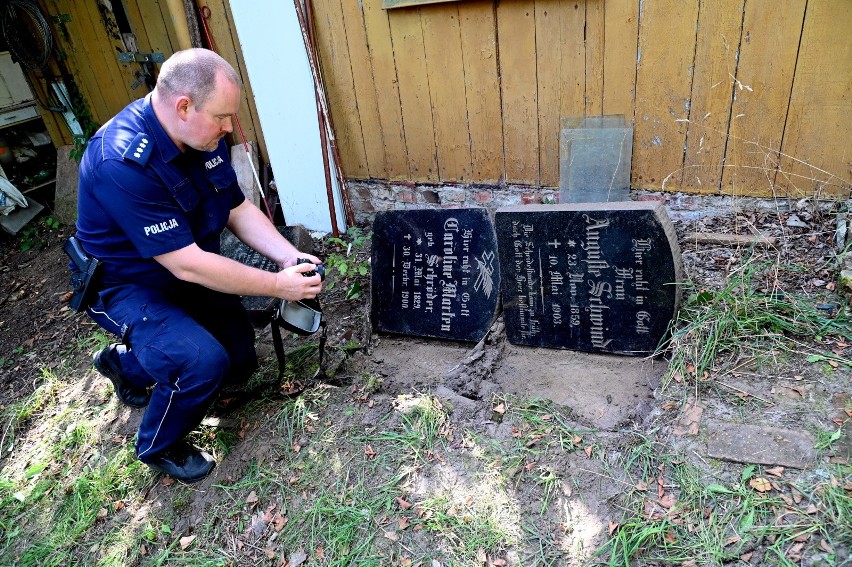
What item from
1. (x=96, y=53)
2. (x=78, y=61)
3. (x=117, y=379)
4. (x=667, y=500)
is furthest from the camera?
(x=78, y=61)

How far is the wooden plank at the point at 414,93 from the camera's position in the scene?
370cm

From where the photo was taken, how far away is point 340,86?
4.13m

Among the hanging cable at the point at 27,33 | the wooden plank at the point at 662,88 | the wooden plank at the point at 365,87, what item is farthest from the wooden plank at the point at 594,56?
the hanging cable at the point at 27,33

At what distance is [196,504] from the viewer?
101 inches

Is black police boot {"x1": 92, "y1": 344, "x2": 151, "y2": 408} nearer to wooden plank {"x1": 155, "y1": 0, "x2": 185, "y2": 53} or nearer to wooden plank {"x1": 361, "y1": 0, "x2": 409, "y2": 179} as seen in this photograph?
wooden plank {"x1": 361, "y1": 0, "x2": 409, "y2": 179}

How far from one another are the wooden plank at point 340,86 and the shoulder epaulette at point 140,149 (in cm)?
199

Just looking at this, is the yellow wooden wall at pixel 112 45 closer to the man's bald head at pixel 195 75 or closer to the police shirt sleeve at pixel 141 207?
the man's bald head at pixel 195 75

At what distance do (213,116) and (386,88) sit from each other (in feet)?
6.12

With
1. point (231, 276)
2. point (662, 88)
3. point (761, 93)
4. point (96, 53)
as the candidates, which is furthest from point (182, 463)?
point (96, 53)

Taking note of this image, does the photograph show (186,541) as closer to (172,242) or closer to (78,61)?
(172,242)

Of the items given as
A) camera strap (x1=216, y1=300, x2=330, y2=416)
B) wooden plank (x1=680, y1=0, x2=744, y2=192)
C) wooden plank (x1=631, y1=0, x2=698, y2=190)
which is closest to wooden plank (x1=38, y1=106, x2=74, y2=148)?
camera strap (x1=216, y1=300, x2=330, y2=416)

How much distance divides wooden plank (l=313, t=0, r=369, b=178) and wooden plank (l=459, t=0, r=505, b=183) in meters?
0.89

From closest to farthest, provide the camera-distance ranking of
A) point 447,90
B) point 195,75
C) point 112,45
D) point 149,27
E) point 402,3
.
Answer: point 195,75, point 402,3, point 447,90, point 149,27, point 112,45

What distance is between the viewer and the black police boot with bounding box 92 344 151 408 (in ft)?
9.86
